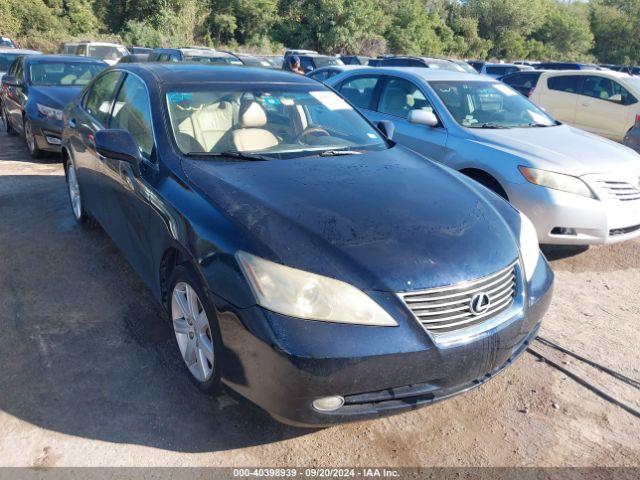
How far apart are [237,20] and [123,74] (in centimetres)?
4169

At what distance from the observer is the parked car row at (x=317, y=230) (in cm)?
217

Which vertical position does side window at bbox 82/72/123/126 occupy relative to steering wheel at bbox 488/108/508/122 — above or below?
above

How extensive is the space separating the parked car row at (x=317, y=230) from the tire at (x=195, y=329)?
0.01m

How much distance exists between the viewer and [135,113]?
3.58 metres

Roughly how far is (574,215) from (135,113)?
342cm

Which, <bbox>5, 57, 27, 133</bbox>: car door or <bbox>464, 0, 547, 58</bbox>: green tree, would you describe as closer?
<bbox>5, 57, 27, 133</bbox>: car door

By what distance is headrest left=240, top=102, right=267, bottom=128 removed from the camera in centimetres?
353

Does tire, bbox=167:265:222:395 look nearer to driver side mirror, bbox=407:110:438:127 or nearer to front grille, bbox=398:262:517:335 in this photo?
front grille, bbox=398:262:517:335

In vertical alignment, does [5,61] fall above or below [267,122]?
below

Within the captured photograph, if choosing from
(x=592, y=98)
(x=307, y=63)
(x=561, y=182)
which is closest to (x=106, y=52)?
(x=307, y=63)

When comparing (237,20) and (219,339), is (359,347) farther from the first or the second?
(237,20)

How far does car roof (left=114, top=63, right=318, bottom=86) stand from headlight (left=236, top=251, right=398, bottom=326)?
1.89 metres

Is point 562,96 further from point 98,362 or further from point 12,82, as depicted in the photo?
point 98,362

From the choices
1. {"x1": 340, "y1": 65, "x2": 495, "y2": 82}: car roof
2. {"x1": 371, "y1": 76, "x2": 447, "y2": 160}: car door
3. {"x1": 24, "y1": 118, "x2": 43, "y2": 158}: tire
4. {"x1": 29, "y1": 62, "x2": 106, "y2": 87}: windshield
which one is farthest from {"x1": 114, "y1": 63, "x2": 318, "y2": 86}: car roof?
{"x1": 29, "y1": 62, "x2": 106, "y2": 87}: windshield
